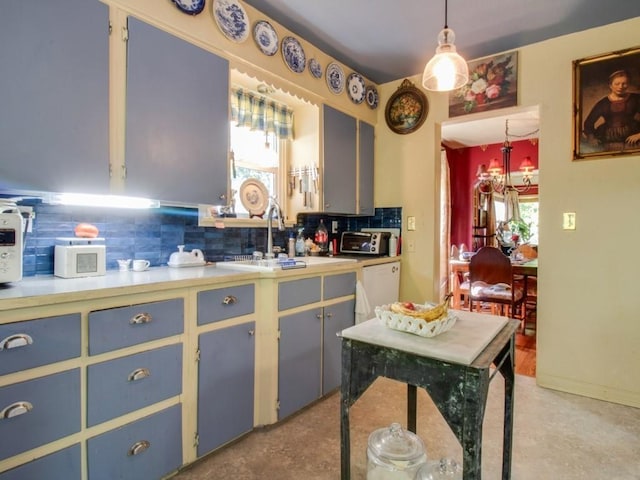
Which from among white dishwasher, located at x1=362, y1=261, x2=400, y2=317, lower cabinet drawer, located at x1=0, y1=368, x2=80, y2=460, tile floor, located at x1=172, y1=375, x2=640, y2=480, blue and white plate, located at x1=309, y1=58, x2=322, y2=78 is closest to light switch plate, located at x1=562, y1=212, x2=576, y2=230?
tile floor, located at x1=172, y1=375, x2=640, y2=480

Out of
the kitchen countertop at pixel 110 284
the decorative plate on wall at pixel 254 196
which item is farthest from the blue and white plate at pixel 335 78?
the kitchen countertop at pixel 110 284

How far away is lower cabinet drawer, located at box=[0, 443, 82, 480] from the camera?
1.19 metres

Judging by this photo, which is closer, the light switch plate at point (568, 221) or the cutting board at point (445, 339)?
the cutting board at point (445, 339)

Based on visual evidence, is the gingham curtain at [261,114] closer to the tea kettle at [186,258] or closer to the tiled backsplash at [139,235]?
the tiled backsplash at [139,235]

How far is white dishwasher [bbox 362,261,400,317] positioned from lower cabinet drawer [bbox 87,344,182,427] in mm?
1546

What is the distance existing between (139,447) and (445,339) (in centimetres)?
130

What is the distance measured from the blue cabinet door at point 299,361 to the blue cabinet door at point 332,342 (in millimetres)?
60

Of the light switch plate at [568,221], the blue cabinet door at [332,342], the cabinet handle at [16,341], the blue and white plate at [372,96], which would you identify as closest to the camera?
the cabinet handle at [16,341]

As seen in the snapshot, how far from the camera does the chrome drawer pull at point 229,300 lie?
1.82 meters

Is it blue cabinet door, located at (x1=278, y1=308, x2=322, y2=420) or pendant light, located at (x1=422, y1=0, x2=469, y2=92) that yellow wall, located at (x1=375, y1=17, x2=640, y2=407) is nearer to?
pendant light, located at (x1=422, y1=0, x2=469, y2=92)

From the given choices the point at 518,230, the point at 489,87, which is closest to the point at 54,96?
the point at 489,87

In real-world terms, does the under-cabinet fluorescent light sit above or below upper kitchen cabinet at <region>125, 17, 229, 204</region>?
below

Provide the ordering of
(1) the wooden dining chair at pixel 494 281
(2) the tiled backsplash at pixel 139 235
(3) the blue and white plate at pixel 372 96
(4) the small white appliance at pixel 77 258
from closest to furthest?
1. (4) the small white appliance at pixel 77 258
2. (2) the tiled backsplash at pixel 139 235
3. (3) the blue and white plate at pixel 372 96
4. (1) the wooden dining chair at pixel 494 281

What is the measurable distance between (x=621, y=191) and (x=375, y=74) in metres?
2.07
